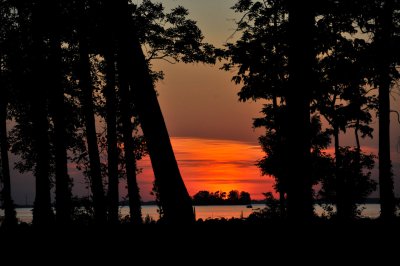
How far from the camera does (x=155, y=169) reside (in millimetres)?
12664

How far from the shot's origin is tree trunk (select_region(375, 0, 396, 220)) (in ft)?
70.3

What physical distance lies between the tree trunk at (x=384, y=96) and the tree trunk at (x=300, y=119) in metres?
9.28

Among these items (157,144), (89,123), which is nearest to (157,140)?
(157,144)

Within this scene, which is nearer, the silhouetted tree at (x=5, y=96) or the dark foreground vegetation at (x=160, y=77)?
the dark foreground vegetation at (x=160, y=77)

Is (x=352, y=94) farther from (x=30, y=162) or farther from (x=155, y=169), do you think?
(x=30, y=162)

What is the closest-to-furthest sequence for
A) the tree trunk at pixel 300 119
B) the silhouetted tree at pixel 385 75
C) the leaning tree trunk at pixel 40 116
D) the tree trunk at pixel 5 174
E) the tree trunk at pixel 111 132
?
the tree trunk at pixel 300 119
the silhouetted tree at pixel 385 75
the leaning tree trunk at pixel 40 116
the tree trunk at pixel 111 132
the tree trunk at pixel 5 174

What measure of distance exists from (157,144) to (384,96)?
1443 centimetres

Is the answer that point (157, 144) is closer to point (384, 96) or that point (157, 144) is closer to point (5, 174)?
point (384, 96)

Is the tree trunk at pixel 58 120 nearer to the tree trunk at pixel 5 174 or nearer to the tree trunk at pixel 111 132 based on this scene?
the tree trunk at pixel 111 132

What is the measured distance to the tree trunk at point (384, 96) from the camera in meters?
21.4

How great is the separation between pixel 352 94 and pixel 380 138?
4247mm

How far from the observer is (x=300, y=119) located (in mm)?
12812

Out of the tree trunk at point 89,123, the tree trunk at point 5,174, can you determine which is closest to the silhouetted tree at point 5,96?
the tree trunk at point 5,174

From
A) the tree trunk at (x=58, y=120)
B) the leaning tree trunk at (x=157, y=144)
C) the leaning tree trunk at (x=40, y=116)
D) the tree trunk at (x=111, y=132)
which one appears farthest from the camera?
the tree trunk at (x=111, y=132)
